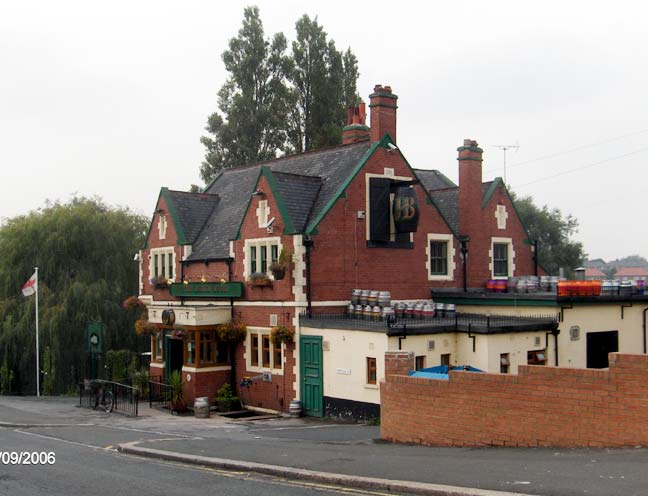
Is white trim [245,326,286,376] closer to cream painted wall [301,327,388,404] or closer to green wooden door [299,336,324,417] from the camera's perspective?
green wooden door [299,336,324,417]

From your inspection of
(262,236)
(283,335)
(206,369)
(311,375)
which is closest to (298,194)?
(262,236)

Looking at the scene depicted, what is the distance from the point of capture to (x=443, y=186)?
120ft

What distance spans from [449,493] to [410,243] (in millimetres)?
19007

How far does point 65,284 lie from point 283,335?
16.6 meters

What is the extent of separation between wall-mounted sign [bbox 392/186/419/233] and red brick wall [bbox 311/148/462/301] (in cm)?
98

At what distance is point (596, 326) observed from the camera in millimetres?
25844

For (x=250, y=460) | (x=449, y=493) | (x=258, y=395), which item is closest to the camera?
(x=449, y=493)

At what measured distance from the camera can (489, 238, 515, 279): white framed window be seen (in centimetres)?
3297

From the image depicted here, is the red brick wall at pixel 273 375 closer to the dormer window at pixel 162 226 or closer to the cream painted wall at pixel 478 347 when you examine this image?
the cream painted wall at pixel 478 347

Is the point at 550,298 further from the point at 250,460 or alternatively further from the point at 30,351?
the point at 30,351

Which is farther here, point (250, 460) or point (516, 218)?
point (516, 218)

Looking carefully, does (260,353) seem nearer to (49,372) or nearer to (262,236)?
(262,236)

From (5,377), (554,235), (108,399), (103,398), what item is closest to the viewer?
(103,398)

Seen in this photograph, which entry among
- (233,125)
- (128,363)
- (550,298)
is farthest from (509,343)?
(233,125)
